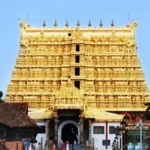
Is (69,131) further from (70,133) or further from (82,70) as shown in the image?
(82,70)

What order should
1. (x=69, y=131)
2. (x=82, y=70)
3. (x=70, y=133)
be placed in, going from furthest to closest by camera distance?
(x=82, y=70) → (x=69, y=131) → (x=70, y=133)

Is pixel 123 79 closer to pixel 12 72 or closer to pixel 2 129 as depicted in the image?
pixel 12 72

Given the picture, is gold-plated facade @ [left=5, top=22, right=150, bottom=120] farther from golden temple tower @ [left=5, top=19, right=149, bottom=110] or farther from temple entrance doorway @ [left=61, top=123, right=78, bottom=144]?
temple entrance doorway @ [left=61, top=123, right=78, bottom=144]

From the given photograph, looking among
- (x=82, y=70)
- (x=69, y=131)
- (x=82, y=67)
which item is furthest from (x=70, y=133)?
(x=82, y=67)

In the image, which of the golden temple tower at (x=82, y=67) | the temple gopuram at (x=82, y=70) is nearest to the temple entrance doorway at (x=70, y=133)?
the temple gopuram at (x=82, y=70)

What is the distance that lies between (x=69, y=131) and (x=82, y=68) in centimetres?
960

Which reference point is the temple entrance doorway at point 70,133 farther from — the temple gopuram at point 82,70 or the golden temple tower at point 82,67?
the golden temple tower at point 82,67

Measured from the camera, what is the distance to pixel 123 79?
95.4 meters

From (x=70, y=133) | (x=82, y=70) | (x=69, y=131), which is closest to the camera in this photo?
(x=70, y=133)

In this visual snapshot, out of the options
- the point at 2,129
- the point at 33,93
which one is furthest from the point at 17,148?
the point at 33,93

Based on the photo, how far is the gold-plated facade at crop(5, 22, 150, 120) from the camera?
9438cm

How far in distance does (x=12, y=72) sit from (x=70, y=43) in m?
9.68

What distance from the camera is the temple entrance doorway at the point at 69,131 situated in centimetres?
8838

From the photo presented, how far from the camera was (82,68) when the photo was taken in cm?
9494
